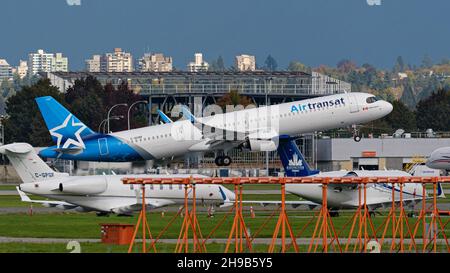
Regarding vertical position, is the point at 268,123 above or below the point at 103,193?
above

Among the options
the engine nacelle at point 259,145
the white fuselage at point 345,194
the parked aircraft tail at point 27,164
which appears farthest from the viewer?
the engine nacelle at point 259,145

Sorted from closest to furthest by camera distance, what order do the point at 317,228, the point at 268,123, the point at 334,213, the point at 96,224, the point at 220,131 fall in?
1. the point at 317,228
2. the point at 96,224
3. the point at 334,213
4. the point at 268,123
5. the point at 220,131

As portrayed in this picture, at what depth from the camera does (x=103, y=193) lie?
8200 centimetres

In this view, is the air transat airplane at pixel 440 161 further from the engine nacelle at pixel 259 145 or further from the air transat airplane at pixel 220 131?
the engine nacelle at pixel 259 145

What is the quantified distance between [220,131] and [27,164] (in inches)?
923

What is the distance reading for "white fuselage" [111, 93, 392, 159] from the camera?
101938mm

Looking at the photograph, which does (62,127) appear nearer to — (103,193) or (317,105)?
(317,105)

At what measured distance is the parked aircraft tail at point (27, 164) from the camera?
8712cm

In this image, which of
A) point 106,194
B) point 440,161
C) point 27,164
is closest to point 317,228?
point 106,194

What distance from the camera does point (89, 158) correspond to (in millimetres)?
105562

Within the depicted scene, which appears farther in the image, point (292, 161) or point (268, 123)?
point (268, 123)

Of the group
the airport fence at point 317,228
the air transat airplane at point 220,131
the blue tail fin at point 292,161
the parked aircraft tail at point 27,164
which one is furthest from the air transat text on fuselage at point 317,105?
the airport fence at point 317,228

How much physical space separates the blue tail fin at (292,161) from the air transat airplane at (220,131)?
3.48 meters
